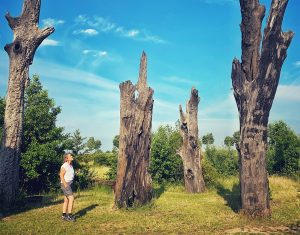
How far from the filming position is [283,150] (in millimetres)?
27281

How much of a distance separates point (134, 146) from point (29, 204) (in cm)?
559

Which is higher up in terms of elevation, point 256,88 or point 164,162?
point 256,88

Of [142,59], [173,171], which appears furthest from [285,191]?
[142,59]

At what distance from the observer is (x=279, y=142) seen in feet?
89.3

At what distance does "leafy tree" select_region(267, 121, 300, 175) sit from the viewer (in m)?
26.8

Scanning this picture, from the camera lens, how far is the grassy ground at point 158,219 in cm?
972

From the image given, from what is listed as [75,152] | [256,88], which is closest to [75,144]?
[75,152]

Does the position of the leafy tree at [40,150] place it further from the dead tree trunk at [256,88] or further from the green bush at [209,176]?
the dead tree trunk at [256,88]

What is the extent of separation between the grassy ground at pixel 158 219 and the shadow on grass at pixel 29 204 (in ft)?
0.17

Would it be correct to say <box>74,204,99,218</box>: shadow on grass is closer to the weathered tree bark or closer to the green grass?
the weathered tree bark

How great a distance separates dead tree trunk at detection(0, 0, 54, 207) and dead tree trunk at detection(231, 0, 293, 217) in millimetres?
9437

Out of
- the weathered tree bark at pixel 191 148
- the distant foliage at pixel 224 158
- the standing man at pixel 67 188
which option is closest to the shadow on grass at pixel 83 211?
the standing man at pixel 67 188

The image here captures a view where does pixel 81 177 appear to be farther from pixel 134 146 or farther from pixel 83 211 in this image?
pixel 134 146

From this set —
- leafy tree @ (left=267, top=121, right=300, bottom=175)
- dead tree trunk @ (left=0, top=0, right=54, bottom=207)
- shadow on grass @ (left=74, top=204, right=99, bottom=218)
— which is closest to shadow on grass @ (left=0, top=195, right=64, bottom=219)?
dead tree trunk @ (left=0, top=0, right=54, bottom=207)
